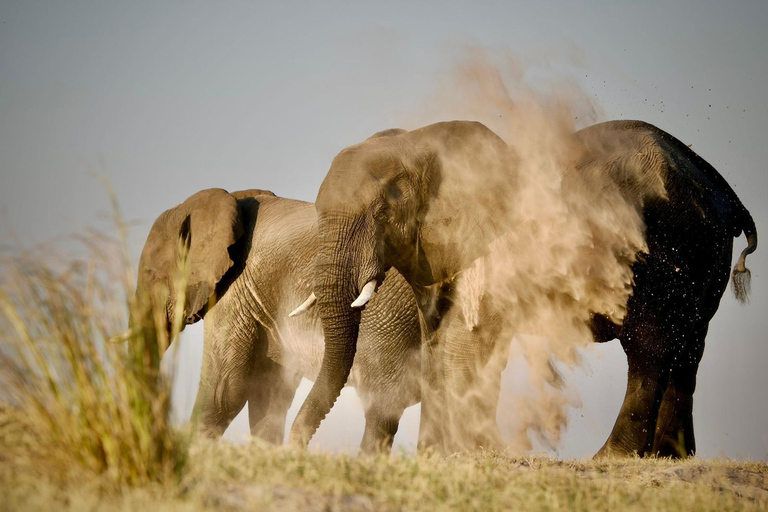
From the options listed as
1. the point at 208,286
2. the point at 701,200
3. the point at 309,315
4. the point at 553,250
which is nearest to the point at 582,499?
the point at 553,250

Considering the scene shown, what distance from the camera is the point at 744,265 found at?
10508 mm

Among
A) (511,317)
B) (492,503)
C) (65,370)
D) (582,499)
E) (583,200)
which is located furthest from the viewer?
(511,317)

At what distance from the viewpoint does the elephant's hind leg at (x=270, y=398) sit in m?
11.4

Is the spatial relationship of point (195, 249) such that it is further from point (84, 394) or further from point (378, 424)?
point (84, 394)

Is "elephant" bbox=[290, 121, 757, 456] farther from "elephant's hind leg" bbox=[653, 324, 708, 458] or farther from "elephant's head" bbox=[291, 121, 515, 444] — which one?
"elephant's hind leg" bbox=[653, 324, 708, 458]

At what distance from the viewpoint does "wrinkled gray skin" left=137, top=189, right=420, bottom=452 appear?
10078 millimetres

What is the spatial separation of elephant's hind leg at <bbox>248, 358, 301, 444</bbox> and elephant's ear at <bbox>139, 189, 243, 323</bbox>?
3.55ft

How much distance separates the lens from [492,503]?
4973 millimetres

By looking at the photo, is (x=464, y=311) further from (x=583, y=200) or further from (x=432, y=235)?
(x=583, y=200)

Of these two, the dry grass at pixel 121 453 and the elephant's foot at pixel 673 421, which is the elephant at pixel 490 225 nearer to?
the elephant's foot at pixel 673 421

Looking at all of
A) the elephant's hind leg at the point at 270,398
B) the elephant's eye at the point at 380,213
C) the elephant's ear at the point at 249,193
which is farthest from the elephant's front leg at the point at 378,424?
the elephant's ear at the point at 249,193

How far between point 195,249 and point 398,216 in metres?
3.82

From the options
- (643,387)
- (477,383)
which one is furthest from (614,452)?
(477,383)

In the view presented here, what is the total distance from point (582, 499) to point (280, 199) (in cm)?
718
